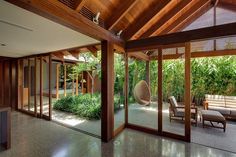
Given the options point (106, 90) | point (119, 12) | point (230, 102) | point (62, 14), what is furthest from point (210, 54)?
point (62, 14)

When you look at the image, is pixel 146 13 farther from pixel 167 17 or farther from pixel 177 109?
pixel 177 109

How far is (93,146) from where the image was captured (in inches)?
128

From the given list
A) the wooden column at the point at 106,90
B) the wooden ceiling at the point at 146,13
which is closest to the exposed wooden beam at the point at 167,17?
the wooden ceiling at the point at 146,13

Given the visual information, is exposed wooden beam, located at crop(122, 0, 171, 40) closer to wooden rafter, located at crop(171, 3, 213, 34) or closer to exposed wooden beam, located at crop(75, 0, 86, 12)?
wooden rafter, located at crop(171, 3, 213, 34)

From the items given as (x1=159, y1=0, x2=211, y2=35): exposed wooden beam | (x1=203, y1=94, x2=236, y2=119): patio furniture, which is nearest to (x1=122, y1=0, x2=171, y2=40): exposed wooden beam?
(x1=159, y1=0, x2=211, y2=35): exposed wooden beam

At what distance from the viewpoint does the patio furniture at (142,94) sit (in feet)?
15.2

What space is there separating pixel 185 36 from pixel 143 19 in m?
1.25

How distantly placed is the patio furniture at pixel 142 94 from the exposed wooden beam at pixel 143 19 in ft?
5.21

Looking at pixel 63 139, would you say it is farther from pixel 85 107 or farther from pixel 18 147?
pixel 85 107

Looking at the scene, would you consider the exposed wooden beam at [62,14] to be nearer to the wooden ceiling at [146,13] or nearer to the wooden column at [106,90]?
the wooden ceiling at [146,13]

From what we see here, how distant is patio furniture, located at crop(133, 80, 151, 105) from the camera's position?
4625 mm

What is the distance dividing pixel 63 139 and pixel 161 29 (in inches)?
172

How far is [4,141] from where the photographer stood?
10.6 feet

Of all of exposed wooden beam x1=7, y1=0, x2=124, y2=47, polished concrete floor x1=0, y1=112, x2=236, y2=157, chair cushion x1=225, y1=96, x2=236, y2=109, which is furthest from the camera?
chair cushion x1=225, y1=96, x2=236, y2=109
